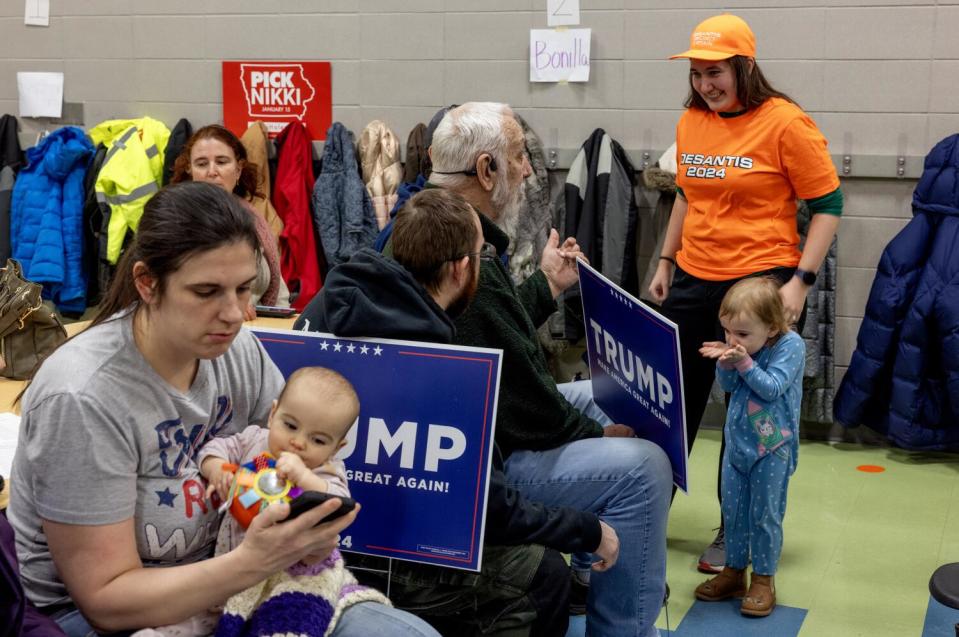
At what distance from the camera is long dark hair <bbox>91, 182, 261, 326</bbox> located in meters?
1.81

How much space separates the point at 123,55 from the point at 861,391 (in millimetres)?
4128

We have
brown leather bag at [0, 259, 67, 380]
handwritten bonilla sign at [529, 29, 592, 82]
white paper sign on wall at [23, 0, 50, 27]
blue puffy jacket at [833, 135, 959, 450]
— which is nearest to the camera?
brown leather bag at [0, 259, 67, 380]

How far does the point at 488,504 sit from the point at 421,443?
0.62 feet

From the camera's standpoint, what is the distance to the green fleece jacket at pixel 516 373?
2.49 metres

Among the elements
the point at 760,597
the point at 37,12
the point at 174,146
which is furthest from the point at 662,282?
the point at 37,12

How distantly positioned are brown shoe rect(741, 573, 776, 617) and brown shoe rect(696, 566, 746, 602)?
0.23 ft

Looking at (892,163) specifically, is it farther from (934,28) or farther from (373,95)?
(373,95)

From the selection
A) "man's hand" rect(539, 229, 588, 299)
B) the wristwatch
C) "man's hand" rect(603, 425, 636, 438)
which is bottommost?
"man's hand" rect(603, 425, 636, 438)

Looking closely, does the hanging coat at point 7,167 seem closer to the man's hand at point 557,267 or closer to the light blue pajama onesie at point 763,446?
the man's hand at point 557,267

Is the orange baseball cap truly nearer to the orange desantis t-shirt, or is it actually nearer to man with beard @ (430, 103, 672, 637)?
the orange desantis t-shirt

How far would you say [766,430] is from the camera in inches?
132

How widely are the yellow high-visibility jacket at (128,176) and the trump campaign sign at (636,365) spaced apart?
3312 mm

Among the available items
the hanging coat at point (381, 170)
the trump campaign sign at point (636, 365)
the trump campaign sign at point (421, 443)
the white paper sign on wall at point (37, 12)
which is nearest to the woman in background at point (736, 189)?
the trump campaign sign at point (636, 365)

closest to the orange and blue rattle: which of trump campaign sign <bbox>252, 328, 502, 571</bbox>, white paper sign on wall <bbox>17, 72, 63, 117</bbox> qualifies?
trump campaign sign <bbox>252, 328, 502, 571</bbox>
